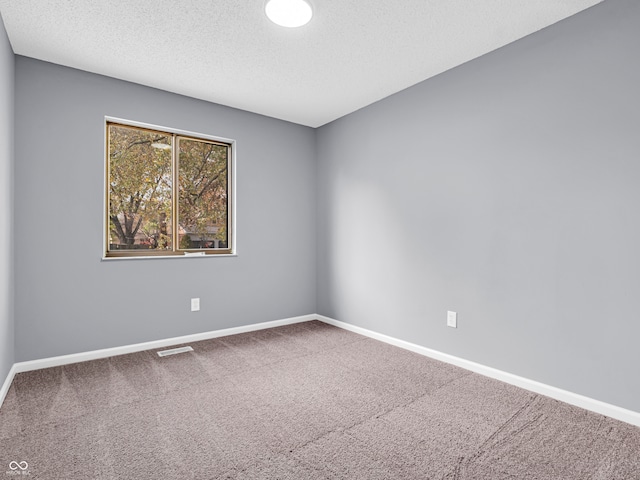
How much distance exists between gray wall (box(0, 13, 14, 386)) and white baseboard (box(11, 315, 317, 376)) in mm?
150

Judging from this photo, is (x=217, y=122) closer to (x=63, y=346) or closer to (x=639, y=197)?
(x=63, y=346)

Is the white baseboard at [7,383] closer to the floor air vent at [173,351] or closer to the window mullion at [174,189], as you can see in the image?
the floor air vent at [173,351]

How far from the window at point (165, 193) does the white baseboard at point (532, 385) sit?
211 cm

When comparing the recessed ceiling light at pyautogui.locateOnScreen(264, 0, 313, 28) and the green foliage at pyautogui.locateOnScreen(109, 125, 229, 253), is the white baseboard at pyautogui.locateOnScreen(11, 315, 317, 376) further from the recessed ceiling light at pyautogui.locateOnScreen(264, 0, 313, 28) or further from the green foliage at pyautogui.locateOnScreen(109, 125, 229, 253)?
the recessed ceiling light at pyautogui.locateOnScreen(264, 0, 313, 28)

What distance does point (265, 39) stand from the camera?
241 cm

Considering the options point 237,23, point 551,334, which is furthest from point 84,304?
point 551,334

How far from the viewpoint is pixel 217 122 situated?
11.8 feet

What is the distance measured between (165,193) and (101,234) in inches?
27.8

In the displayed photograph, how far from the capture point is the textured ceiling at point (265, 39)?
2.09 metres

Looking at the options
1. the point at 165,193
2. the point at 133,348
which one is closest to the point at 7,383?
the point at 133,348

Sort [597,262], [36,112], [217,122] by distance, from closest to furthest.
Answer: [597,262], [36,112], [217,122]

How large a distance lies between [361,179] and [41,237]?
2.88 metres

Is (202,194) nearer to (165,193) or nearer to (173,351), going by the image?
(165,193)

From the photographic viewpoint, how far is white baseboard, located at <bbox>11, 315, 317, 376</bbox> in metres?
2.67
